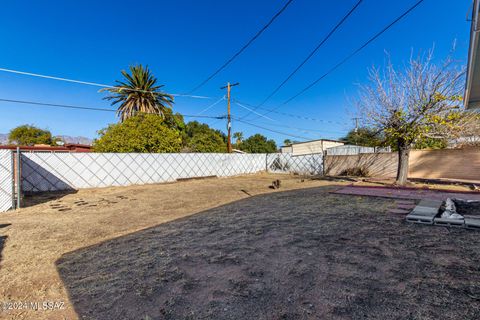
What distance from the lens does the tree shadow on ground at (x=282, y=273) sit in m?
1.59

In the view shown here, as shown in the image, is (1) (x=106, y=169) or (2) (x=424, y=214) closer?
(2) (x=424, y=214)

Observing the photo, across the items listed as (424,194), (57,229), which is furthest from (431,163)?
(57,229)

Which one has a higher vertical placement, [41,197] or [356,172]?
[356,172]

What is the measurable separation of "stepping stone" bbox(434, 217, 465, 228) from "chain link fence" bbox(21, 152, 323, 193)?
10.5m

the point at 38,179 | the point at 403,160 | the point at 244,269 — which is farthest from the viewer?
the point at 403,160

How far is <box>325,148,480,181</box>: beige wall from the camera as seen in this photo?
9.02 meters

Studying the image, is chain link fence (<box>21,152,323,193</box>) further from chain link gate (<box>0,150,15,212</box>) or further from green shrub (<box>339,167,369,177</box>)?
chain link gate (<box>0,150,15,212</box>)

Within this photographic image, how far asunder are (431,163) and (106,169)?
1485cm

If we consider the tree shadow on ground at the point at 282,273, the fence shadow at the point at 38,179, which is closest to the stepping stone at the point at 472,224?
the tree shadow on ground at the point at 282,273

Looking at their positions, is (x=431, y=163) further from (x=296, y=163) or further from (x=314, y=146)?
(x=314, y=146)

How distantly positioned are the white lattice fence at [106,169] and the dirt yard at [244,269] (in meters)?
4.88

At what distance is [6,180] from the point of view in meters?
5.14

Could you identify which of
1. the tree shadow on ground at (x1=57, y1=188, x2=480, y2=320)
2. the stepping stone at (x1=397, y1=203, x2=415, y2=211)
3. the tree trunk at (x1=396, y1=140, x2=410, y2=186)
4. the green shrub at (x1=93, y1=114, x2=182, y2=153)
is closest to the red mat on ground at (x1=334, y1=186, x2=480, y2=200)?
the stepping stone at (x1=397, y1=203, x2=415, y2=211)

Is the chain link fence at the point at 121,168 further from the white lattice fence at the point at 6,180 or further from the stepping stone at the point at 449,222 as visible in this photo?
the stepping stone at the point at 449,222
